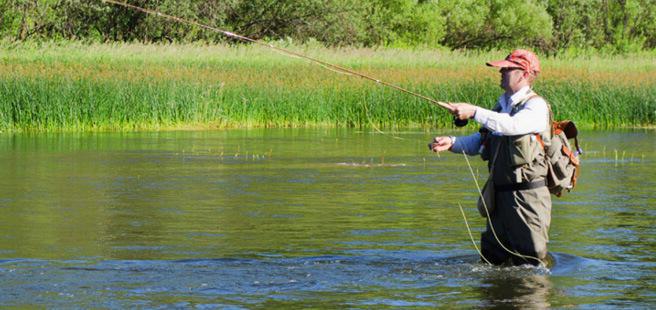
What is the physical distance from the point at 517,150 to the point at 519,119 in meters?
0.22

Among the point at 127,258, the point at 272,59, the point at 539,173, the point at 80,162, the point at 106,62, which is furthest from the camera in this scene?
the point at 272,59

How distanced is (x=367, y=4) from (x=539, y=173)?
42877 mm

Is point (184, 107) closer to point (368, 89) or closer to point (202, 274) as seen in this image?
point (368, 89)

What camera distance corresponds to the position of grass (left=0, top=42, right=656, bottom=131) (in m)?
23.3

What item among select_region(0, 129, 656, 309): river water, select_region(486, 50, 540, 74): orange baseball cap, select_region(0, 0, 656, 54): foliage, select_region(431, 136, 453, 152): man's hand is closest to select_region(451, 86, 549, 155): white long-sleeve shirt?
select_region(486, 50, 540, 74): orange baseball cap

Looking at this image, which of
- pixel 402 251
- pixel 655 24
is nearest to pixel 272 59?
pixel 402 251

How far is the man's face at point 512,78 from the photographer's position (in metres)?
7.66

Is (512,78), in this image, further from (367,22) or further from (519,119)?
(367,22)

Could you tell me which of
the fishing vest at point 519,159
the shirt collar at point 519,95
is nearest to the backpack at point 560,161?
the fishing vest at point 519,159

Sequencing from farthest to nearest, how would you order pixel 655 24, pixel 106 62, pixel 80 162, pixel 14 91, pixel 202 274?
pixel 655 24 → pixel 106 62 → pixel 14 91 → pixel 80 162 → pixel 202 274

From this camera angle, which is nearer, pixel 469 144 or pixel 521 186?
pixel 521 186

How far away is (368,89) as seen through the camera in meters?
26.0

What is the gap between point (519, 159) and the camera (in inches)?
301

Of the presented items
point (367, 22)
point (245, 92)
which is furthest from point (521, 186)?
point (367, 22)
